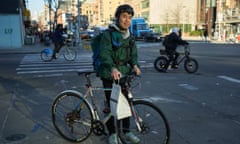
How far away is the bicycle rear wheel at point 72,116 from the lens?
4.21m

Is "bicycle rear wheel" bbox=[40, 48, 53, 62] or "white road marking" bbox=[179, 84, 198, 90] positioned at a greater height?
"bicycle rear wheel" bbox=[40, 48, 53, 62]

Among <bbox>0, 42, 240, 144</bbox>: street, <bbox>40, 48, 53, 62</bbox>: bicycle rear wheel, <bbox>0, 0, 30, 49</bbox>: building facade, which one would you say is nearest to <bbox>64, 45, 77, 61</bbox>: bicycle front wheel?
<bbox>40, 48, 53, 62</bbox>: bicycle rear wheel

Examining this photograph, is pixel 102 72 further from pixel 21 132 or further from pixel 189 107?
pixel 189 107

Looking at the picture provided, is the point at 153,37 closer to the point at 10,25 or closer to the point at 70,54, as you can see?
the point at 10,25

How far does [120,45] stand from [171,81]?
20.2 ft

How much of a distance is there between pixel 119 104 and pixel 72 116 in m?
1.10

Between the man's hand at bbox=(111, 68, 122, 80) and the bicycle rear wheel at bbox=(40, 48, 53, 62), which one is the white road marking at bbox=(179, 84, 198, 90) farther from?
the bicycle rear wheel at bbox=(40, 48, 53, 62)

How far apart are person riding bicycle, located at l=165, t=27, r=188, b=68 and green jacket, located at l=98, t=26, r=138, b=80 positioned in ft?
25.7

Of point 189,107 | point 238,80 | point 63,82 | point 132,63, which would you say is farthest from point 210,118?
point 63,82

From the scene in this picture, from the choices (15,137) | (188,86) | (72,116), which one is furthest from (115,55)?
(188,86)

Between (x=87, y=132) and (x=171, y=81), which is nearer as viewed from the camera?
(x=87, y=132)

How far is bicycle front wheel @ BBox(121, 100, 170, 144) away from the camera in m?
3.72

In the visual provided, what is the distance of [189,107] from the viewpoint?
20.8ft

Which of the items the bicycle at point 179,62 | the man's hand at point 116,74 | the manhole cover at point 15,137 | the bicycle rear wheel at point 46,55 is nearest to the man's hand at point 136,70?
the man's hand at point 116,74
